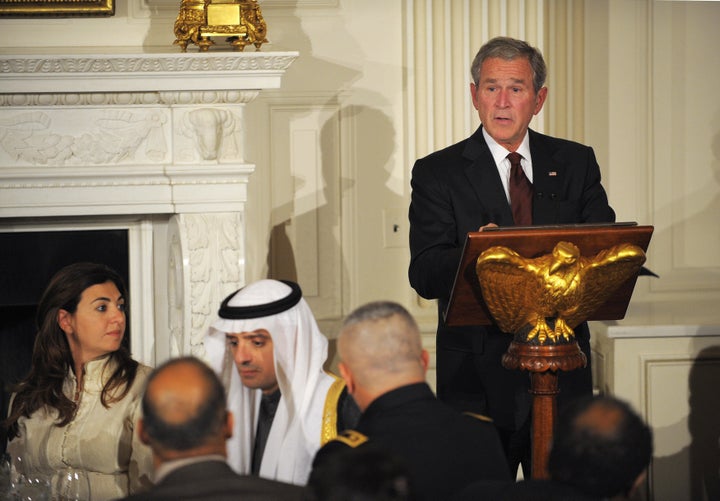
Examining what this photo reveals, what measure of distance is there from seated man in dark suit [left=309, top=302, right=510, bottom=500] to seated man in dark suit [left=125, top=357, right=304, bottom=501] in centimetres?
24

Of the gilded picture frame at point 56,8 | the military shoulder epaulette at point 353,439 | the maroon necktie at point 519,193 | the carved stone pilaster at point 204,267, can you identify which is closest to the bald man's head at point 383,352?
the military shoulder epaulette at point 353,439

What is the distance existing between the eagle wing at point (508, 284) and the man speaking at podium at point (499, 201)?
538 millimetres

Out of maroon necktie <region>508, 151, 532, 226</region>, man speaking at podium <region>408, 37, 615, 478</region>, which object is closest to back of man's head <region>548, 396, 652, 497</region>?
man speaking at podium <region>408, 37, 615, 478</region>

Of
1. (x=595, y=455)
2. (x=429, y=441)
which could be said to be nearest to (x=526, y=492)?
(x=595, y=455)

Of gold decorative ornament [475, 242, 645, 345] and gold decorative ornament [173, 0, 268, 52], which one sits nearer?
gold decorative ornament [475, 242, 645, 345]

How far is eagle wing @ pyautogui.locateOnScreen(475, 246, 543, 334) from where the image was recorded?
2.88 metres

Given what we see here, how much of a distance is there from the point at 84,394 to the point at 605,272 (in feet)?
5.74

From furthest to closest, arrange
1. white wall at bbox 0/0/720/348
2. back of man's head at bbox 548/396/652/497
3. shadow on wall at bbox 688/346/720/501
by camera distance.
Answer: white wall at bbox 0/0/720/348 → shadow on wall at bbox 688/346/720/501 → back of man's head at bbox 548/396/652/497

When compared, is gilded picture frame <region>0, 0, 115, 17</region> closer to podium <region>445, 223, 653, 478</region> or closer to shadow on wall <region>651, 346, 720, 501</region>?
podium <region>445, 223, 653, 478</region>

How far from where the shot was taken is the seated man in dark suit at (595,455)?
Result: 2139mm

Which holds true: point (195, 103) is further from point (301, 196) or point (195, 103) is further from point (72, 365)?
point (72, 365)

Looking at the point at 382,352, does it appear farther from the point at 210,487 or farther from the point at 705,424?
the point at 705,424

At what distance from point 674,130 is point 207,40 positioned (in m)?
2.13

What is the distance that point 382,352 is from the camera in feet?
8.24
